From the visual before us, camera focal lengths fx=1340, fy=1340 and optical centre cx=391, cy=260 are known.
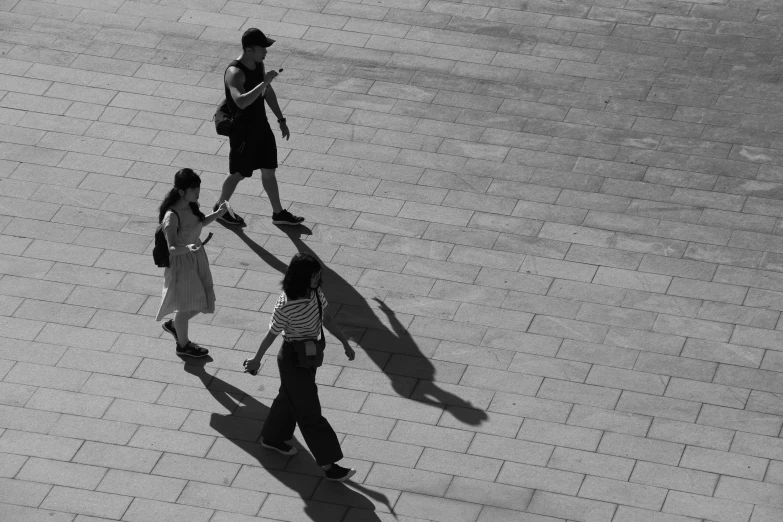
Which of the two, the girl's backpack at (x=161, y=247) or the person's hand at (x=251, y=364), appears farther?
the girl's backpack at (x=161, y=247)

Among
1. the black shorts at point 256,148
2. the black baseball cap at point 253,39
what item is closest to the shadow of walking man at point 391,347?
the black shorts at point 256,148

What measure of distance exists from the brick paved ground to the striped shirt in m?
Result: 1.10

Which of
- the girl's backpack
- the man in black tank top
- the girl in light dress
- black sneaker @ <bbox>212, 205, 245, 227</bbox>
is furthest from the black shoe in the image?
black sneaker @ <bbox>212, 205, 245, 227</bbox>

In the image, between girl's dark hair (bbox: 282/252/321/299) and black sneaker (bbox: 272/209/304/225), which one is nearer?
girl's dark hair (bbox: 282/252/321/299)

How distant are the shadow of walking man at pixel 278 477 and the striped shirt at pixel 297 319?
3.50ft

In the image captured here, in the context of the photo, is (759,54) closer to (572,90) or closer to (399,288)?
(572,90)

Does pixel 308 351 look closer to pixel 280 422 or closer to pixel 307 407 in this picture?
pixel 307 407

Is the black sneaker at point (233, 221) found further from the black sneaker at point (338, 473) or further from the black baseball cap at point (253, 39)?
the black sneaker at point (338, 473)

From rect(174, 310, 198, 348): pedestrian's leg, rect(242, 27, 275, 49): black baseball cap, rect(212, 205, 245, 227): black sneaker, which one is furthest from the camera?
rect(212, 205, 245, 227): black sneaker

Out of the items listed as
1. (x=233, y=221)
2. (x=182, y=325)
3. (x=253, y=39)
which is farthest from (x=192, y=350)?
(x=253, y=39)

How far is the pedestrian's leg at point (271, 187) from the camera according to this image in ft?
38.2

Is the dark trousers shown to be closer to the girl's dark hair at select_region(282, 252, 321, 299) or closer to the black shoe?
the girl's dark hair at select_region(282, 252, 321, 299)

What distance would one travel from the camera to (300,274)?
866 cm

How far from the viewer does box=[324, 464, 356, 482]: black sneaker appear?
9.20m
